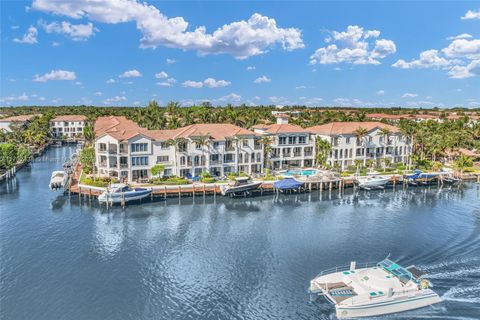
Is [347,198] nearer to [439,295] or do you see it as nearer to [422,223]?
[422,223]

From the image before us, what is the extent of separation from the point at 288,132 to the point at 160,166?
1175 inches

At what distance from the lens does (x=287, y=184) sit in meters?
70.4

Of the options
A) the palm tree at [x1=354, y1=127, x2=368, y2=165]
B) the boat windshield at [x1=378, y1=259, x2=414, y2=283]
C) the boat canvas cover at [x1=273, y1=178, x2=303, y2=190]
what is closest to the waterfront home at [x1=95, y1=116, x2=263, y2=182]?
the boat canvas cover at [x1=273, y1=178, x2=303, y2=190]

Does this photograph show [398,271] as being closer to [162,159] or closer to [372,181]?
[372,181]

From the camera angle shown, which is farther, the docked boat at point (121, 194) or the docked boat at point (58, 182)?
the docked boat at point (58, 182)

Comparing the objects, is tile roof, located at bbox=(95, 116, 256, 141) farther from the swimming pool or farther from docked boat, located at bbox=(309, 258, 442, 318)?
docked boat, located at bbox=(309, 258, 442, 318)

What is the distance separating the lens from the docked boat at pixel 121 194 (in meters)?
60.9

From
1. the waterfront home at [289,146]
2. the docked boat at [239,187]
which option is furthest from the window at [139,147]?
the waterfront home at [289,146]

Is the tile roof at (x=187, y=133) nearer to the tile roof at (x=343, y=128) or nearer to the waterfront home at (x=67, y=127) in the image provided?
the tile roof at (x=343, y=128)

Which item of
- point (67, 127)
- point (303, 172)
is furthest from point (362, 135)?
point (67, 127)

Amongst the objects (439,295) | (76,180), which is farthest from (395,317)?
(76,180)

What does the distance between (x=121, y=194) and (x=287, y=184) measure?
29.1 m

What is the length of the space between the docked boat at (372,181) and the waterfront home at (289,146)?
1421 centimetres

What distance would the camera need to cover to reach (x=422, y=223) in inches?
2147
